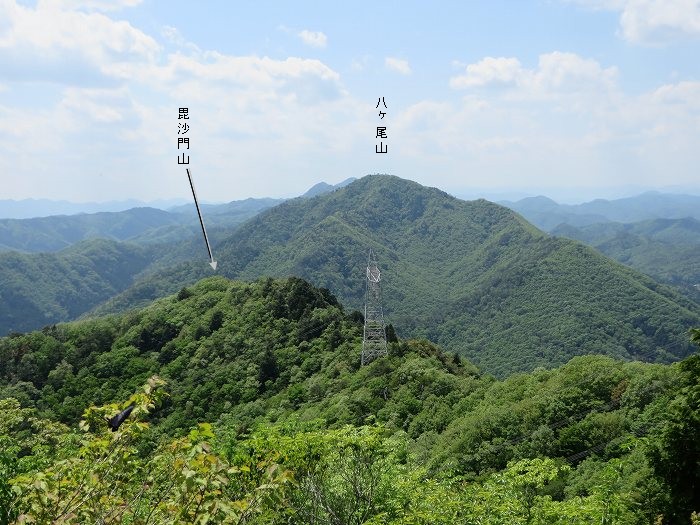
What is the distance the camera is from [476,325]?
16238 centimetres

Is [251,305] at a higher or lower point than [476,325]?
higher

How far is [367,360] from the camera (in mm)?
46844

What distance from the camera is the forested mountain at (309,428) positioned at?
280 inches

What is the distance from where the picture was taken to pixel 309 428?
2103 cm

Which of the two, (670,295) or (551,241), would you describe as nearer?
(670,295)

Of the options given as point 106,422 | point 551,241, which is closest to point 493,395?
point 106,422

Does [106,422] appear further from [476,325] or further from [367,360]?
[476,325]

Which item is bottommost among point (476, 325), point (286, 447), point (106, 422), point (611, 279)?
point (476, 325)

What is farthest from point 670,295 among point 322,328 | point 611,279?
point 322,328

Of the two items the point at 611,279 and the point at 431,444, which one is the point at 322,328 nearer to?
the point at 431,444

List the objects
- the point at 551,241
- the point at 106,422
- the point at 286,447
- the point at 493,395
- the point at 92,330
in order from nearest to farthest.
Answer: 1. the point at 106,422
2. the point at 286,447
3. the point at 493,395
4. the point at 92,330
5. the point at 551,241

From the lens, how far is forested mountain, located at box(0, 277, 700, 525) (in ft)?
23.4

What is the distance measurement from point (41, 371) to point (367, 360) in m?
39.8

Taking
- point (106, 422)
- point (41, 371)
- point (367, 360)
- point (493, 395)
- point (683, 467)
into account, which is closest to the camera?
point (106, 422)
